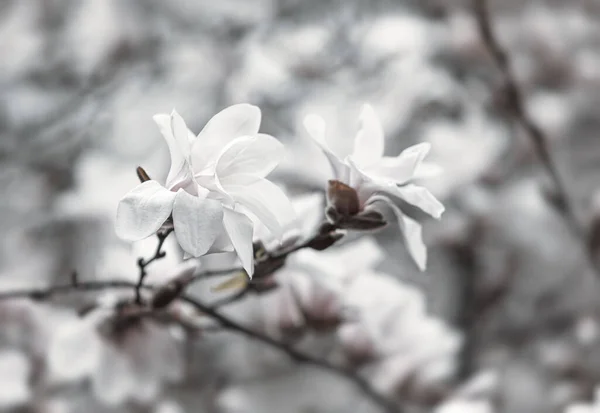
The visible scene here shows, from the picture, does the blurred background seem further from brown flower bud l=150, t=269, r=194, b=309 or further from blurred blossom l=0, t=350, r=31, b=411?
brown flower bud l=150, t=269, r=194, b=309

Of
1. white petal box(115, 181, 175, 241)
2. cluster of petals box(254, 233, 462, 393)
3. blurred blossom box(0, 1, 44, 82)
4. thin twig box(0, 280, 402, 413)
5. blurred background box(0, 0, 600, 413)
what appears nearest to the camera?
white petal box(115, 181, 175, 241)

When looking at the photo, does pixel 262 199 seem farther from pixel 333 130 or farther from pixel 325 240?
pixel 333 130

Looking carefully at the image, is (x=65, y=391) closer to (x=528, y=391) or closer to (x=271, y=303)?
(x=271, y=303)

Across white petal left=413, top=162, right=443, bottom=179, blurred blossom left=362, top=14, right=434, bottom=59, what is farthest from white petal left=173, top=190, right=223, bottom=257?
blurred blossom left=362, top=14, right=434, bottom=59

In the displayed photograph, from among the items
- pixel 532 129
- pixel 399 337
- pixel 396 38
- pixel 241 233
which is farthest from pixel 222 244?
pixel 396 38

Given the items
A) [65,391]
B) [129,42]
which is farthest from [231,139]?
[129,42]

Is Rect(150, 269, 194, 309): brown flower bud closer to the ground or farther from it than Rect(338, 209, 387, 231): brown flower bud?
closer to the ground
